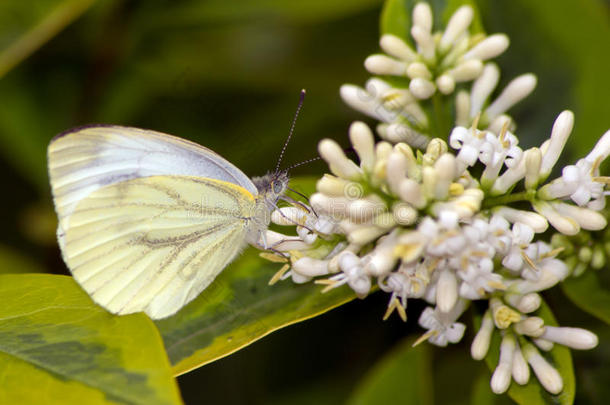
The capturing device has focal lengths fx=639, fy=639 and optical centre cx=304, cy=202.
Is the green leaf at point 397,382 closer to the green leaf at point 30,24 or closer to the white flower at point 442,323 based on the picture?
the white flower at point 442,323

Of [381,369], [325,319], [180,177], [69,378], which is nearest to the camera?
[69,378]

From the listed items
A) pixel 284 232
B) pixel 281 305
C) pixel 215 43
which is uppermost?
pixel 215 43

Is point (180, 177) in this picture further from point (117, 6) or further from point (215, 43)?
point (215, 43)

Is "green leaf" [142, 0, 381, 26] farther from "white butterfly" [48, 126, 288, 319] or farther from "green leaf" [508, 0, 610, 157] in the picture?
"white butterfly" [48, 126, 288, 319]

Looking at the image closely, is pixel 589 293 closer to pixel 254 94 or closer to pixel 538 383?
pixel 538 383

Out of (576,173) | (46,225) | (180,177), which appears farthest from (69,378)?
(46,225)
